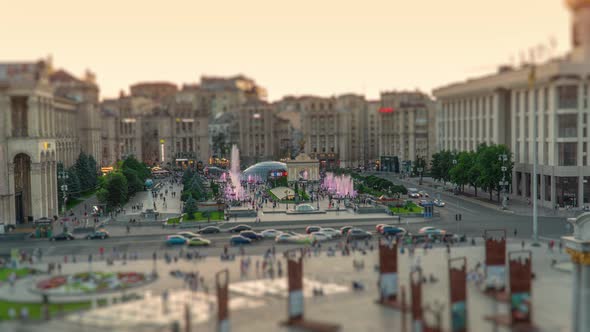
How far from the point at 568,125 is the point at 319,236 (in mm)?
37595

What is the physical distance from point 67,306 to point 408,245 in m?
29.8

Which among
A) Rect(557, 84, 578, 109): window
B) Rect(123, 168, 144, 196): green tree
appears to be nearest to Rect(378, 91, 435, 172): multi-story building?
Rect(123, 168, 144, 196): green tree

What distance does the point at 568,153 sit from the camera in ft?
269

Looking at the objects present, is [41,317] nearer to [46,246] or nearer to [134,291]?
[134,291]

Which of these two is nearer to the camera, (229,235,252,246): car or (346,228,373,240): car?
(229,235,252,246): car

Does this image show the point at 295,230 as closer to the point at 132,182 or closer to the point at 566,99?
the point at 566,99

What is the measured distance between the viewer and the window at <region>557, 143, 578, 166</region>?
8188cm

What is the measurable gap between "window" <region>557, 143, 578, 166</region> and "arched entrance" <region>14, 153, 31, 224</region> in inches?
2413

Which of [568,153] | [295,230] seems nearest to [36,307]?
[295,230]

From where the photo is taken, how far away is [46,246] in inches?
2450

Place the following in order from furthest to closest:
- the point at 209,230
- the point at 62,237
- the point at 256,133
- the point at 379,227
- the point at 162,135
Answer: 1. the point at 256,133
2. the point at 162,135
3. the point at 209,230
4. the point at 379,227
5. the point at 62,237

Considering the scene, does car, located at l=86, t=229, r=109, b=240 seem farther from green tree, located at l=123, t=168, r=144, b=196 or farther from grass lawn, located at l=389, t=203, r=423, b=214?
green tree, located at l=123, t=168, r=144, b=196

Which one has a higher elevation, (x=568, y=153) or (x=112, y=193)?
(x=568, y=153)

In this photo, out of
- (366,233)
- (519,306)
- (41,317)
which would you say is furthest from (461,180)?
(41,317)
